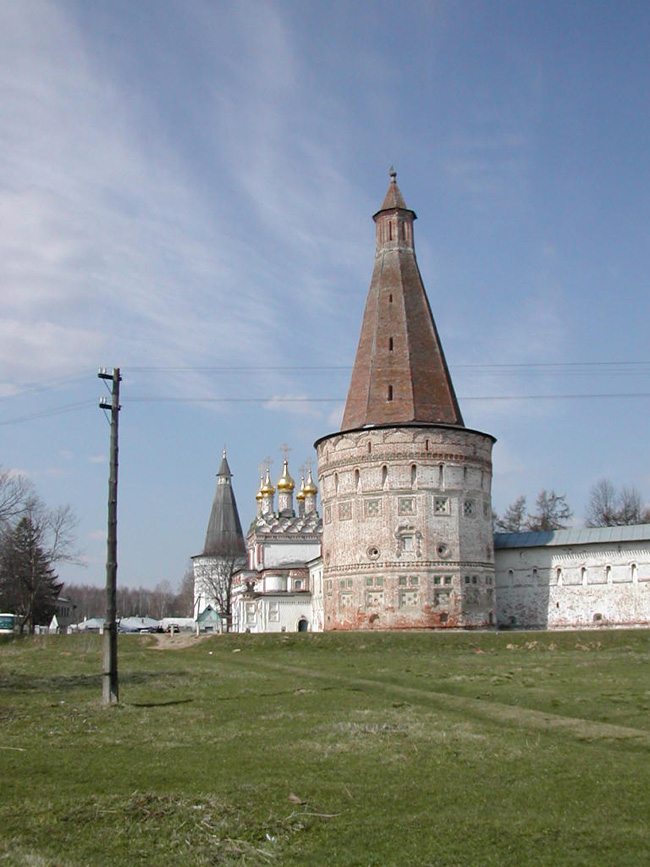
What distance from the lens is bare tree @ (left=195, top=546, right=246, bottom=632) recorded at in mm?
59031

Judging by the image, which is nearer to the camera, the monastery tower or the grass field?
the grass field

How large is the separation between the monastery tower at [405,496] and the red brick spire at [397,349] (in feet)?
0.18

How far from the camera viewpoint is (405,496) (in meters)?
35.3

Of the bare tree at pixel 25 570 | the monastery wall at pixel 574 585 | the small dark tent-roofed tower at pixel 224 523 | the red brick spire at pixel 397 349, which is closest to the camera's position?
the monastery wall at pixel 574 585

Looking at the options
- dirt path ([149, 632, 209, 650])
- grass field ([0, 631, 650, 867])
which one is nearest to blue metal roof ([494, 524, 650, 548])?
dirt path ([149, 632, 209, 650])

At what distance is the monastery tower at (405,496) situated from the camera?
114ft

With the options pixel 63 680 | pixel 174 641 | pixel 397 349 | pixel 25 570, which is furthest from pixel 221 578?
pixel 63 680

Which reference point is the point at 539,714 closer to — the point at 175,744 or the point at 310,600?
the point at 175,744

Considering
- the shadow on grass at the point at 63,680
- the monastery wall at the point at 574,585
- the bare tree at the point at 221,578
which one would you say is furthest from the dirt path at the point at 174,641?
the bare tree at the point at 221,578

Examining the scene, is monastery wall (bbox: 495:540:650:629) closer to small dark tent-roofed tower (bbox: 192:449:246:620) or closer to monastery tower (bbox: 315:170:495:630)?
monastery tower (bbox: 315:170:495:630)

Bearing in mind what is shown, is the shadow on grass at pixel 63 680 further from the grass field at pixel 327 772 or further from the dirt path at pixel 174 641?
the dirt path at pixel 174 641

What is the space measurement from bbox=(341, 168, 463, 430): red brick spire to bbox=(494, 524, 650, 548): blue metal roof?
5.95 meters

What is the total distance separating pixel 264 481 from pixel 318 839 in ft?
201

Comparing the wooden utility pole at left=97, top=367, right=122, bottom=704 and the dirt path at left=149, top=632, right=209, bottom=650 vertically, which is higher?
the wooden utility pole at left=97, top=367, right=122, bottom=704
